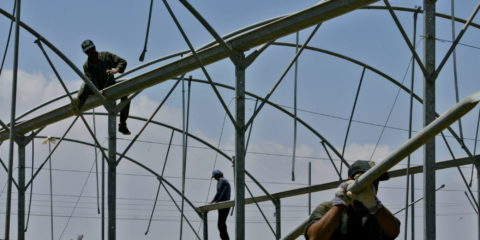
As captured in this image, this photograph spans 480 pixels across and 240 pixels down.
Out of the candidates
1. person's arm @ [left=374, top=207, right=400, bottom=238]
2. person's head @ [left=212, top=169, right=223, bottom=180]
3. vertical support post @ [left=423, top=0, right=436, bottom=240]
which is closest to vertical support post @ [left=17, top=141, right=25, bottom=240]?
person's head @ [left=212, top=169, right=223, bottom=180]

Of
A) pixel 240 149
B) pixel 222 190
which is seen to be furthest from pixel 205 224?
pixel 240 149

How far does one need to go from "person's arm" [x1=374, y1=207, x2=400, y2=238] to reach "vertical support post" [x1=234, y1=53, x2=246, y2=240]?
27.1 feet

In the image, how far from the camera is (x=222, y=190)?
23.1 meters

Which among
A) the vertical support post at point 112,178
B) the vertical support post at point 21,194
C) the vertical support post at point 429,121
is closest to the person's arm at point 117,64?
the vertical support post at point 112,178

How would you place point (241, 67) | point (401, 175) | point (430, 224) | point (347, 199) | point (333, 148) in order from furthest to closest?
point (333, 148) < point (401, 175) < point (241, 67) < point (430, 224) < point (347, 199)

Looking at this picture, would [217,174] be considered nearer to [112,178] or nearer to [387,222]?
[112,178]

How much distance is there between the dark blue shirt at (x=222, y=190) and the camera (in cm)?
2308

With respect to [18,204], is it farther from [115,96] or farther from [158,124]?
[115,96]

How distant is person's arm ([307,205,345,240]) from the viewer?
6223mm

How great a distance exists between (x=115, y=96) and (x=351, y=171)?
11.0 meters

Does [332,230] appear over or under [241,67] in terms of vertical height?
under

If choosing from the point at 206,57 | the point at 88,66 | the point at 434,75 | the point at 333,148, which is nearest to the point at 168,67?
the point at 206,57

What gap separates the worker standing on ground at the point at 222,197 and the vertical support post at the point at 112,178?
5.96m

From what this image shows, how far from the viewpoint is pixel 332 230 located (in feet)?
Result: 20.6
